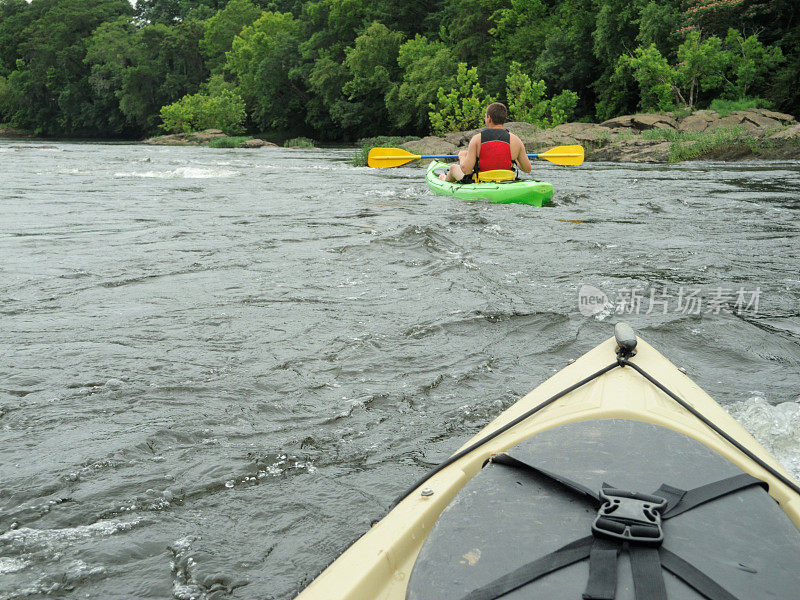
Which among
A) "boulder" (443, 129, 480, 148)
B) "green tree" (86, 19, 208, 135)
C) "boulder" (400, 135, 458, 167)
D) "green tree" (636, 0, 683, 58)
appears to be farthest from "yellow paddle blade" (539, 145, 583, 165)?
"green tree" (86, 19, 208, 135)

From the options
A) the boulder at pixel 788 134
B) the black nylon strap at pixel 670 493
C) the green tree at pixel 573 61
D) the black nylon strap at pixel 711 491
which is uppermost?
the green tree at pixel 573 61

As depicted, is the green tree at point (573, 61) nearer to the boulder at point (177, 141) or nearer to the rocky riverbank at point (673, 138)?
the rocky riverbank at point (673, 138)

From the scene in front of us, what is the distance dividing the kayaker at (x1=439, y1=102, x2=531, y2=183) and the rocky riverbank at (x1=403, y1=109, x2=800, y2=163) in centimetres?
830

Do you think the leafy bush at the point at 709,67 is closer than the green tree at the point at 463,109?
Yes

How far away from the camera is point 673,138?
53.0 feet

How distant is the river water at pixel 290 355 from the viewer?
1.99 meters

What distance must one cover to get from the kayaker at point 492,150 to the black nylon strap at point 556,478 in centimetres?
650

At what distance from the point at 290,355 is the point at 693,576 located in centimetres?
251

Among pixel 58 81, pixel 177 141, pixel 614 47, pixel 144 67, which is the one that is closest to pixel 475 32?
pixel 614 47

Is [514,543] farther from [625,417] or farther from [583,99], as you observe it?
[583,99]

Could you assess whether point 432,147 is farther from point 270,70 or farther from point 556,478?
point 270,70

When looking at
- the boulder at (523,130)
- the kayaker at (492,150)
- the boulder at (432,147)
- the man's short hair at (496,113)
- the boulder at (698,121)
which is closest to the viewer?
the man's short hair at (496,113)

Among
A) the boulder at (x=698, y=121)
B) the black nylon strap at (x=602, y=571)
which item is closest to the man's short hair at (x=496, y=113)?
the black nylon strap at (x=602, y=571)

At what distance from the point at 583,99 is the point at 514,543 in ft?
100
